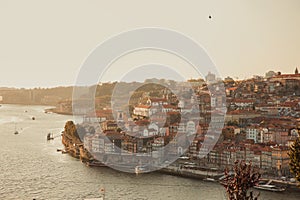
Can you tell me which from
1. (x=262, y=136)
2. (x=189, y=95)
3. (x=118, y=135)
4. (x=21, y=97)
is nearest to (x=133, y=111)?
(x=189, y=95)

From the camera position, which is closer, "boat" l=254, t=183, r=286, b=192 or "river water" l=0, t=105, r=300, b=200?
"river water" l=0, t=105, r=300, b=200

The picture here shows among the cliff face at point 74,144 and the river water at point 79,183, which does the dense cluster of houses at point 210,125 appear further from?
the river water at point 79,183

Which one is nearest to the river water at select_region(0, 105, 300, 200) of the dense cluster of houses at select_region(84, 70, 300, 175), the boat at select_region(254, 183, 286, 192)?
the boat at select_region(254, 183, 286, 192)

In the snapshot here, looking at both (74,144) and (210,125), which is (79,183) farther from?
(210,125)

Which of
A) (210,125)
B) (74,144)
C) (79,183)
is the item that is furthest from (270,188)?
(74,144)

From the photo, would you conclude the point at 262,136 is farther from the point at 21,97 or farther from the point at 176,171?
the point at 21,97

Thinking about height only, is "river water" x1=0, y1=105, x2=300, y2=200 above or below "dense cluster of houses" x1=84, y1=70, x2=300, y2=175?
below

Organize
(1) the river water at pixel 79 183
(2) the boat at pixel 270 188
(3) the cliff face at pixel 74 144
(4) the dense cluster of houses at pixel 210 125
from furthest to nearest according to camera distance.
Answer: (3) the cliff face at pixel 74 144, (4) the dense cluster of houses at pixel 210 125, (2) the boat at pixel 270 188, (1) the river water at pixel 79 183

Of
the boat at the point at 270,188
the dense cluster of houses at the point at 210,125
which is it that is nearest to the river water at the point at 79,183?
the boat at the point at 270,188

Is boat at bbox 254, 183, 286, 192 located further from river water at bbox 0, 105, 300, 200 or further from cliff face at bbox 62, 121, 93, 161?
cliff face at bbox 62, 121, 93, 161
